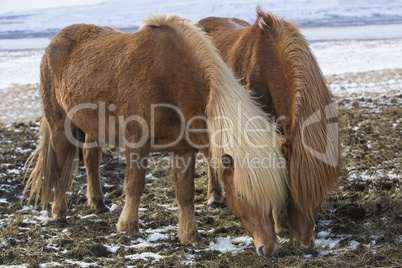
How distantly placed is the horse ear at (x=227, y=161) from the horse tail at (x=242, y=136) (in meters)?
0.04

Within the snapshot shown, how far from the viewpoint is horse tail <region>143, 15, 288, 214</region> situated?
10.5 ft

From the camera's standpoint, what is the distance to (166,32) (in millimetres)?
4129

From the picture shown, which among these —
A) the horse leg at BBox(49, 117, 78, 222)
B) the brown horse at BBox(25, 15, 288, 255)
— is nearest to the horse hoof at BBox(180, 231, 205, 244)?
the brown horse at BBox(25, 15, 288, 255)

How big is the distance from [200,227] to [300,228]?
125 centimetres

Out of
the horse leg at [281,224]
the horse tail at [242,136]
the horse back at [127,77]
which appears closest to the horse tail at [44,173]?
the horse back at [127,77]

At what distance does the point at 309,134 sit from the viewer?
3326mm

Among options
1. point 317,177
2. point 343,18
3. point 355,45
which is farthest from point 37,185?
point 343,18

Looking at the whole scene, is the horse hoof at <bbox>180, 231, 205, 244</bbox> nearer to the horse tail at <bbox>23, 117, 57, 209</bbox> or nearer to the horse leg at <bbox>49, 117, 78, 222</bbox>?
the horse leg at <bbox>49, 117, 78, 222</bbox>

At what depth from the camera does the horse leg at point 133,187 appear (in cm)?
408

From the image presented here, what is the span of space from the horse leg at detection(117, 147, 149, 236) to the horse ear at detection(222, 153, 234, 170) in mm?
979

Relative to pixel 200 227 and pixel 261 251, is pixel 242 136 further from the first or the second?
pixel 200 227

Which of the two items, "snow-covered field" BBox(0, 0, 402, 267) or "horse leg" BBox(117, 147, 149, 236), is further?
"horse leg" BBox(117, 147, 149, 236)

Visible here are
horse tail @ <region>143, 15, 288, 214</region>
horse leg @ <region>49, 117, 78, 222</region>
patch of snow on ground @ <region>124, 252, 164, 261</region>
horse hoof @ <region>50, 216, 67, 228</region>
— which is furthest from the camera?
horse leg @ <region>49, 117, 78, 222</region>

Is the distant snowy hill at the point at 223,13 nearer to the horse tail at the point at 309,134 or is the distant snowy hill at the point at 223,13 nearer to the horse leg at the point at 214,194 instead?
the horse leg at the point at 214,194
